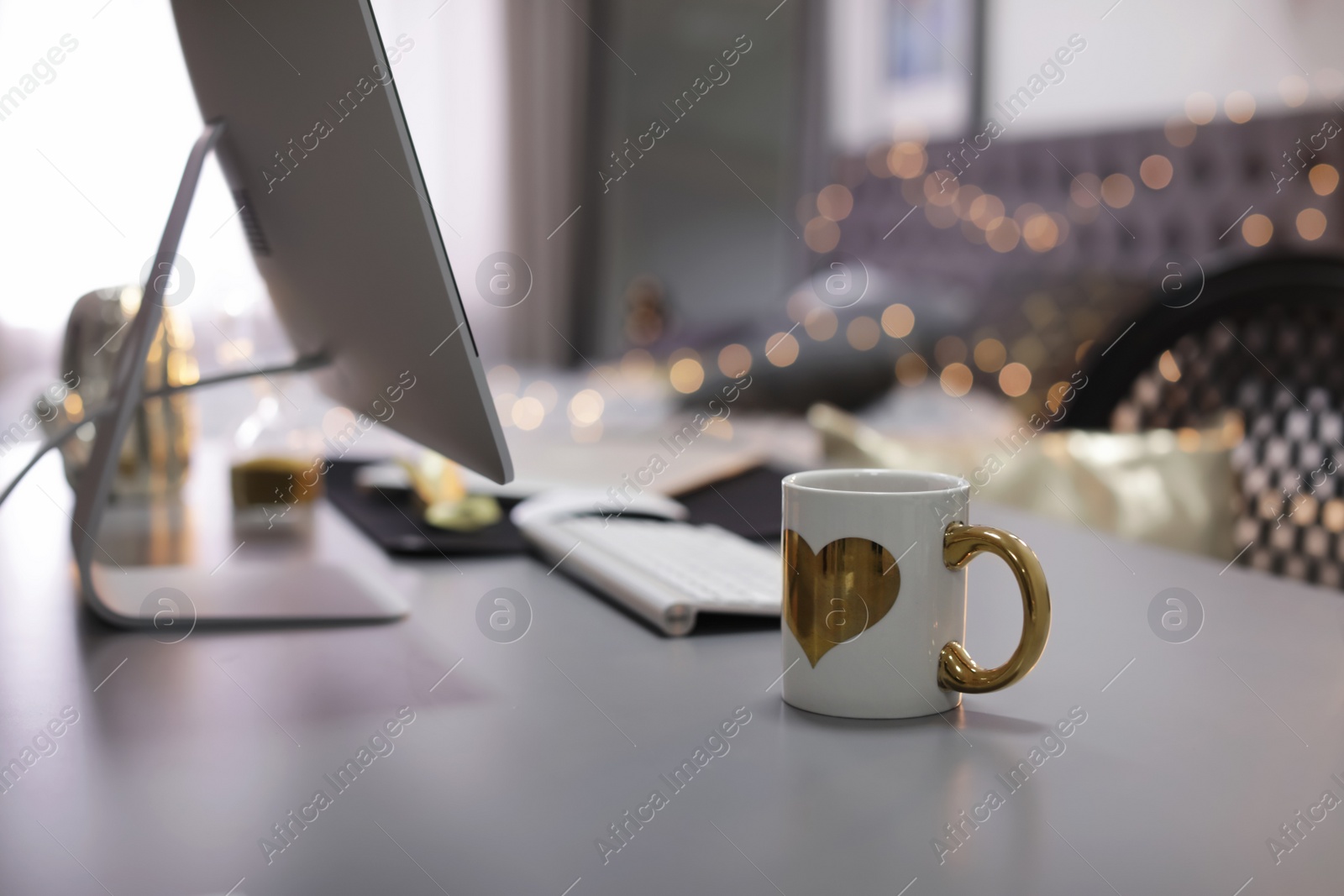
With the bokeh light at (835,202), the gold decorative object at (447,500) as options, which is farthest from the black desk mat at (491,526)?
the bokeh light at (835,202)

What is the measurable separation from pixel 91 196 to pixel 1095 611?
3423 mm

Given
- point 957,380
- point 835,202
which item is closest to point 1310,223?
point 957,380

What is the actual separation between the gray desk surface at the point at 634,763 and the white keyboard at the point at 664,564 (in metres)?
0.02

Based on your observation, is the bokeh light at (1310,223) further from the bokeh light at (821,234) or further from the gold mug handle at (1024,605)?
the gold mug handle at (1024,605)

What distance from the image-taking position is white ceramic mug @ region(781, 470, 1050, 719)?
51cm

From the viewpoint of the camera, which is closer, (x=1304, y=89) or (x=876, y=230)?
(x=1304, y=89)

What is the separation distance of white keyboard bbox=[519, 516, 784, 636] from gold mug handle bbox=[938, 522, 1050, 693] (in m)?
0.11

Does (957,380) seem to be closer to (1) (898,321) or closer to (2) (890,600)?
(1) (898,321)

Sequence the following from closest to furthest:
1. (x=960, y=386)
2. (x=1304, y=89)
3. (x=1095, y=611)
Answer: (x=1095, y=611)
(x=1304, y=89)
(x=960, y=386)

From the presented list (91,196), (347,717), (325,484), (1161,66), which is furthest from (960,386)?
(91,196)

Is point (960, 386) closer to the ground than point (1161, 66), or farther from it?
closer to the ground

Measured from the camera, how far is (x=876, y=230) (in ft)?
11.0

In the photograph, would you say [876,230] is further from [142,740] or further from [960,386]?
[142,740]

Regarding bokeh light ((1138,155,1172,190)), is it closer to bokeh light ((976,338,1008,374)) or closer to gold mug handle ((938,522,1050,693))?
bokeh light ((976,338,1008,374))
